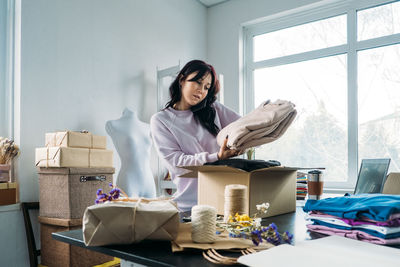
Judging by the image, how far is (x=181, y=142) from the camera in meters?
1.53

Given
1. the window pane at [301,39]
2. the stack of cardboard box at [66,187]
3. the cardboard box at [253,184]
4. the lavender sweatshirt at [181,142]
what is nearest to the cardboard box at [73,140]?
the stack of cardboard box at [66,187]

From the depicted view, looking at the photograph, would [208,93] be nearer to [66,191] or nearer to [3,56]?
[66,191]

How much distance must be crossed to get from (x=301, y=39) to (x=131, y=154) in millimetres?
2191

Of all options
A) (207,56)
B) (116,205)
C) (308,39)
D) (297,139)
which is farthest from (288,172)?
(207,56)

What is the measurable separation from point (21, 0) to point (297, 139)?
8.89 ft

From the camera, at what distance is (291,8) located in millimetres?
3391

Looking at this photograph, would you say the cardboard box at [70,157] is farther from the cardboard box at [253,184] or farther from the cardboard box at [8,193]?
the cardboard box at [253,184]

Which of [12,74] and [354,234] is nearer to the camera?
[354,234]

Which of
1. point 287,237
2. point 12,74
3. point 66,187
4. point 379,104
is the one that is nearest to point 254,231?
point 287,237

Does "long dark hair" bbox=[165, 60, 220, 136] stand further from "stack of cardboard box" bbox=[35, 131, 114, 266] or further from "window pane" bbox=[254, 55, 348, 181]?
"window pane" bbox=[254, 55, 348, 181]

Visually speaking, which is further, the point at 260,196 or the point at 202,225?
the point at 260,196

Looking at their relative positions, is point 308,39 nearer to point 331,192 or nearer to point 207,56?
point 207,56

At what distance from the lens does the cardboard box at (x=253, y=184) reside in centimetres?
98

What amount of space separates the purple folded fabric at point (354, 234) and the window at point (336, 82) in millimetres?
2414
